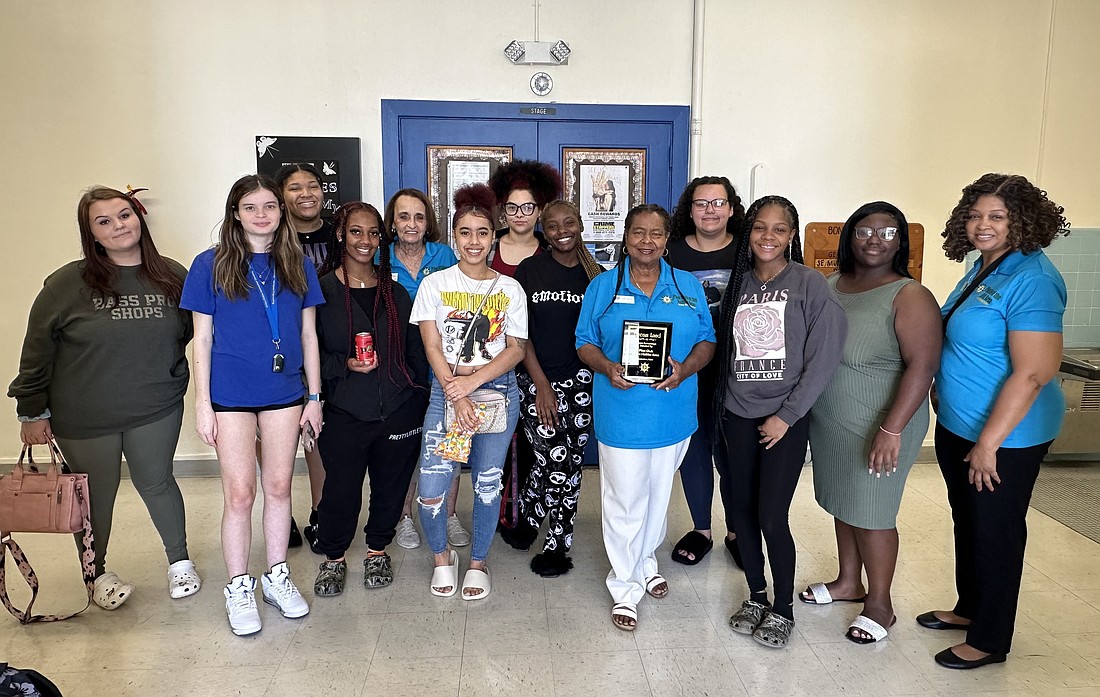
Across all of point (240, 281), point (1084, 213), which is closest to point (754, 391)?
point (240, 281)

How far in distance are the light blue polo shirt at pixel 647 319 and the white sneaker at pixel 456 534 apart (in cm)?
114

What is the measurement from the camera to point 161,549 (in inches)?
132

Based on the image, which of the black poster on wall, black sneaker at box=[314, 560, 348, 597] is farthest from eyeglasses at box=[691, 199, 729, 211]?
the black poster on wall

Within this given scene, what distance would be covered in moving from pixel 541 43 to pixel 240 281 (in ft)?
8.32

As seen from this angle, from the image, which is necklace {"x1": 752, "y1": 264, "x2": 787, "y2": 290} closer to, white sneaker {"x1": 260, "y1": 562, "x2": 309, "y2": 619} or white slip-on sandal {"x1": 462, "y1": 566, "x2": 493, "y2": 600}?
white slip-on sandal {"x1": 462, "y1": 566, "x2": 493, "y2": 600}

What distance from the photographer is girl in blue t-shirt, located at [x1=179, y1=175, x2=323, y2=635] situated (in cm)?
249

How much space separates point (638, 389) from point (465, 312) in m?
0.72

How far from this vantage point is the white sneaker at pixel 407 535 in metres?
3.38

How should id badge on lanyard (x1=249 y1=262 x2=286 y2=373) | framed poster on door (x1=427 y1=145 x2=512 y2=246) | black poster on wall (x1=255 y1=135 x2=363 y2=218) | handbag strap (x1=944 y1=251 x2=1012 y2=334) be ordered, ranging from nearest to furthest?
handbag strap (x1=944 y1=251 x2=1012 y2=334) < id badge on lanyard (x1=249 y1=262 x2=286 y2=373) < black poster on wall (x1=255 y1=135 x2=363 y2=218) < framed poster on door (x1=427 y1=145 x2=512 y2=246)

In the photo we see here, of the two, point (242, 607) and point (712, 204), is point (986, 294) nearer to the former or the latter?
point (712, 204)

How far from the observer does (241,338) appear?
251 cm

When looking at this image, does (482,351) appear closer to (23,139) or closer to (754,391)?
(754,391)

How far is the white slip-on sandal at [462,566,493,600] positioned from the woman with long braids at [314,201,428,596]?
0.39 m

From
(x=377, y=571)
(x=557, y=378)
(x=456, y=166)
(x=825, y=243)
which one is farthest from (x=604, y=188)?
(x=377, y=571)
